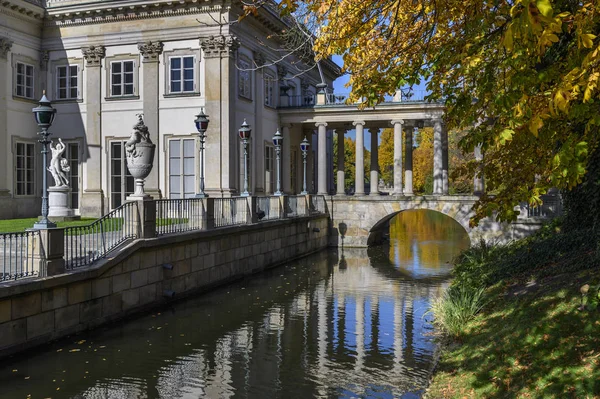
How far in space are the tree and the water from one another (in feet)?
→ 11.6

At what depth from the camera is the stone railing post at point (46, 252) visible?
39.6ft

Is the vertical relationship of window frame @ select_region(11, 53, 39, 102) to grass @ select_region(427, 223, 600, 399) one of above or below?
above

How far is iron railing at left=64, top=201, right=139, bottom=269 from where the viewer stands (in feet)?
43.9

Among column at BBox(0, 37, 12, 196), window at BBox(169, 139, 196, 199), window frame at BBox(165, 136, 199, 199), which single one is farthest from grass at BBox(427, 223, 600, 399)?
column at BBox(0, 37, 12, 196)

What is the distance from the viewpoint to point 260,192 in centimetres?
3161

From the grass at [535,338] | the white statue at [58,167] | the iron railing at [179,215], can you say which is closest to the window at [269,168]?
the white statue at [58,167]

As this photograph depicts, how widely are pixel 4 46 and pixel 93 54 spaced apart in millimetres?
3670

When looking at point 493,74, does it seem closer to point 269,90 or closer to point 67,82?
point 269,90

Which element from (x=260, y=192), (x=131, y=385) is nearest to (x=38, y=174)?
(x=260, y=192)

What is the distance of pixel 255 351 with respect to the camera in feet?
40.5

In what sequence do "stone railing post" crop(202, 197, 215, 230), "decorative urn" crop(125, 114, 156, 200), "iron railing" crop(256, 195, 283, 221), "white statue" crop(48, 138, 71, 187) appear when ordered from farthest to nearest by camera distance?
"iron railing" crop(256, 195, 283, 221), "white statue" crop(48, 138, 71, 187), "stone railing post" crop(202, 197, 215, 230), "decorative urn" crop(125, 114, 156, 200)

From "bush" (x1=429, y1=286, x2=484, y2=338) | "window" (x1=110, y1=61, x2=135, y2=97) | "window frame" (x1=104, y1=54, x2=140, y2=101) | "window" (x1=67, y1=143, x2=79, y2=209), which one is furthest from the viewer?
"window" (x1=67, y1=143, x2=79, y2=209)

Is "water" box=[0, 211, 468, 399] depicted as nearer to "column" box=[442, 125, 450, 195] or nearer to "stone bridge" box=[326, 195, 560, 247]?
"stone bridge" box=[326, 195, 560, 247]

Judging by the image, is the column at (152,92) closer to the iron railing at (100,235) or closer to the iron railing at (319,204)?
the iron railing at (319,204)
